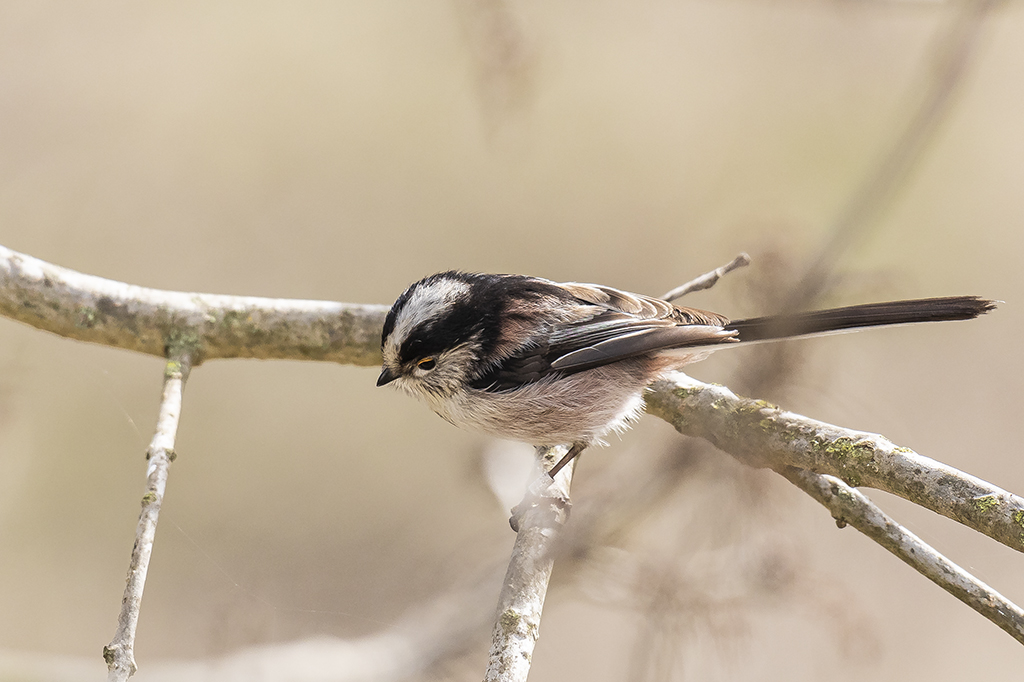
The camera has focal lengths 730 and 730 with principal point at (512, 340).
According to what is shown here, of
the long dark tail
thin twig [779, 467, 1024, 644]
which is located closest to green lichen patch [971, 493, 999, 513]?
thin twig [779, 467, 1024, 644]

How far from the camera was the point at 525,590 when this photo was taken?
2.13m

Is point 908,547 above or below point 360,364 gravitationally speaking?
below

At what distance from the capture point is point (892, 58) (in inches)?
232

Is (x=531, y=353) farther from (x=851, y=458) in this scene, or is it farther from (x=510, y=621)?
(x=851, y=458)

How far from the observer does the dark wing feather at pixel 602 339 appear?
8.98ft

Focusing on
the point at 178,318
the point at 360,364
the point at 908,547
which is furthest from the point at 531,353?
the point at 908,547

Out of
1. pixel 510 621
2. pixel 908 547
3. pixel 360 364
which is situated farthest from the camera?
pixel 360 364

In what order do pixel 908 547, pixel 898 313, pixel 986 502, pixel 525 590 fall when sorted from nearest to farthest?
pixel 986 502
pixel 908 547
pixel 525 590
pixel 898 313

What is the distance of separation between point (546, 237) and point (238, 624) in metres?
4.19

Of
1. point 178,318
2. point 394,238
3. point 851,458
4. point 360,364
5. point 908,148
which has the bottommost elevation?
point 908,148

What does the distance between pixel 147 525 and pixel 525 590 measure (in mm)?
1049

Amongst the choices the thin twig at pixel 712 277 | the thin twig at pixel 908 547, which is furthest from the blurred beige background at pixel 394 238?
the thin twig at pixel 908 547

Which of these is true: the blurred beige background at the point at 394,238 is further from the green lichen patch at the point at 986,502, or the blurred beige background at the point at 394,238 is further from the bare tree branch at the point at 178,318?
the green lichen patch at the point at 986,502

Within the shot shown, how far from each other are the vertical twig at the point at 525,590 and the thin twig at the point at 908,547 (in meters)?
0.77
